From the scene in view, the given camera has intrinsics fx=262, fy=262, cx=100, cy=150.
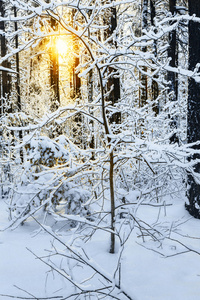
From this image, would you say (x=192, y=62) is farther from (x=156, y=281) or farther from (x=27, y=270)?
(x=27, y=270)

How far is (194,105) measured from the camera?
15.6 feet

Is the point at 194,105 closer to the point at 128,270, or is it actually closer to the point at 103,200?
the point at 103,200

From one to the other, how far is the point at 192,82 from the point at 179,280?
3.39 m

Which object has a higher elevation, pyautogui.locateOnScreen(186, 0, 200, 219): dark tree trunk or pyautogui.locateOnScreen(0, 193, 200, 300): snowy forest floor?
pyautogui.locateOnScreen(186, 0, 200, 219): dark tree trunk

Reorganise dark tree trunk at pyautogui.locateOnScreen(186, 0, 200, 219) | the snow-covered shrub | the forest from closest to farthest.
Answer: the forest, the snow-covered shrub, dark tree trunk at pyautogui.locateOnScreen(186, 0, 200, 219)

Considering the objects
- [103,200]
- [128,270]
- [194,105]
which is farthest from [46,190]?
[194,105]

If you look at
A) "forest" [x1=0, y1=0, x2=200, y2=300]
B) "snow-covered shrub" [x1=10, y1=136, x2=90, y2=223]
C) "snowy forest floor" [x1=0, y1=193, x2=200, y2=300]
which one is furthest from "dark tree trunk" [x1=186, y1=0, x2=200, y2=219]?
"snow-covered shrub" [x1=10, y1=136, x2=90, y2=223]

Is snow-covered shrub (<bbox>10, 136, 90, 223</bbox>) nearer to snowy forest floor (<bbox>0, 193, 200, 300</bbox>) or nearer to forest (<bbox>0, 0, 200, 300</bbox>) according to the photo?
forest (<bbox>0, 0, 200, 300</bbox>)

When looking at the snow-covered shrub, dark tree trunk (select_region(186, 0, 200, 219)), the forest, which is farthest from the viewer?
dark tree trunk (select_region(186, 0, 200, 219))

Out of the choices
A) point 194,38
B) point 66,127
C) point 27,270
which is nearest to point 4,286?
point 27,270

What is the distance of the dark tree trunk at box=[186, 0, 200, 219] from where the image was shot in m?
4.63

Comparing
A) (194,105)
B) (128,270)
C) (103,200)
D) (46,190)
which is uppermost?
(194,105)

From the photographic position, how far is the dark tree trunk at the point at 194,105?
4634 mm

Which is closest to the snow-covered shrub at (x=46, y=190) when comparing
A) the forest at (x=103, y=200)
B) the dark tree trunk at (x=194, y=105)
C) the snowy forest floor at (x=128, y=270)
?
the forest at (x=103, y=200)
